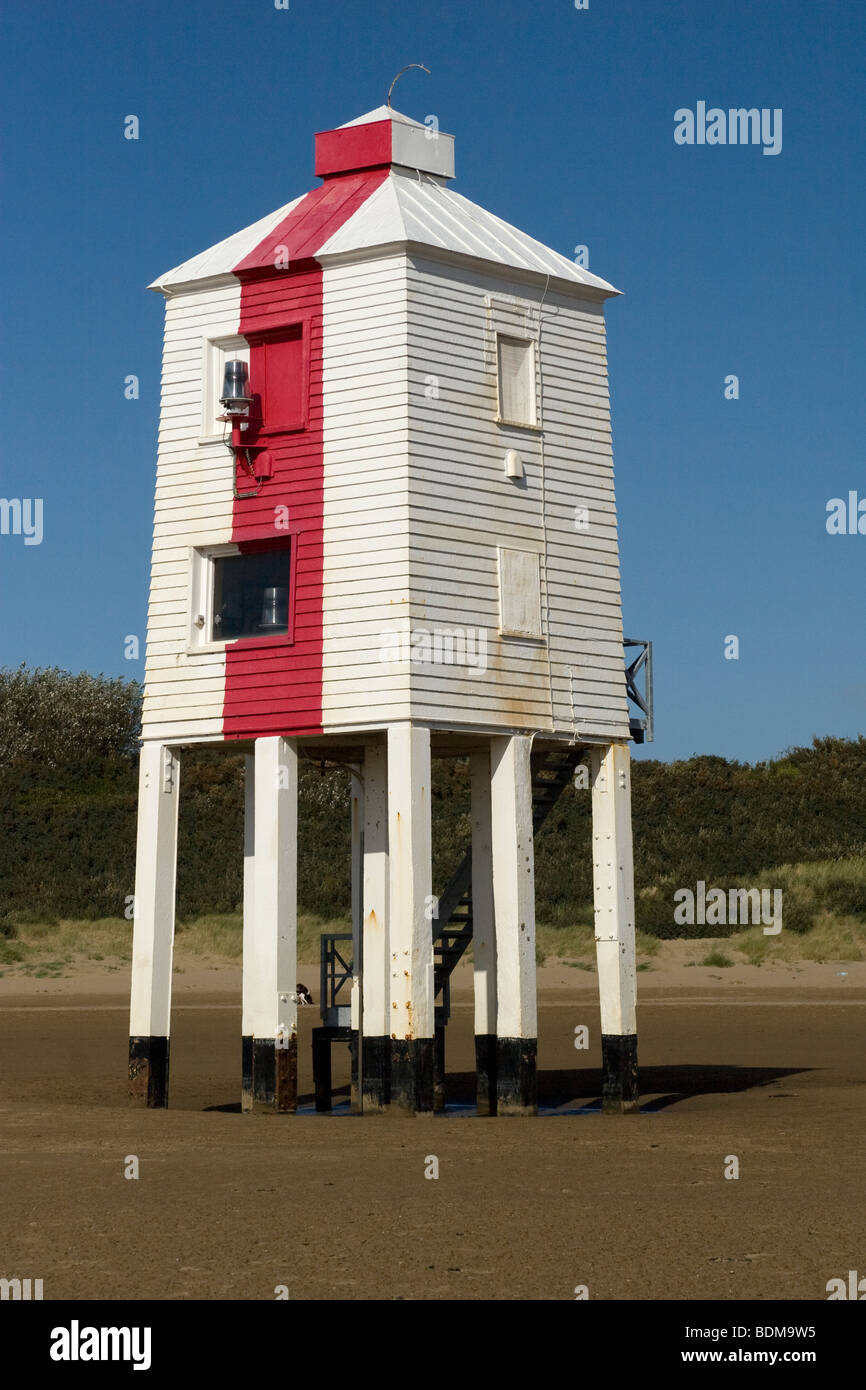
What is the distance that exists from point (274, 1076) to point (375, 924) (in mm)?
3042

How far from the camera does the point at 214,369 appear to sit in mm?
24250

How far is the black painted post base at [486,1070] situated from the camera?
25453mm

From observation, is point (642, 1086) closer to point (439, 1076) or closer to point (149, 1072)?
point (439, 1076)

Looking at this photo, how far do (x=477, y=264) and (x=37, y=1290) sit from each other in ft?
49.3

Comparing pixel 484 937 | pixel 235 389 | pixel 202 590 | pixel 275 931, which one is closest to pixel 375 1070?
pixel 484 937

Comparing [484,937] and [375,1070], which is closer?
[375,1070]

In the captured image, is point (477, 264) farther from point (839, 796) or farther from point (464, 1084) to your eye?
point (839, 796)

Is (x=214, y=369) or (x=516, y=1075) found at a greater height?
(x=214, y=369)

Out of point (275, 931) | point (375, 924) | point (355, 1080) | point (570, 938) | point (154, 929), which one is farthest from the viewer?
point (570, 938)

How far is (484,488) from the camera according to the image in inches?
903

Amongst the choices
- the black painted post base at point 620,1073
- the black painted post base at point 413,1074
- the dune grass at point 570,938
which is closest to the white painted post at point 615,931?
the black painted post base at point 620,1073
